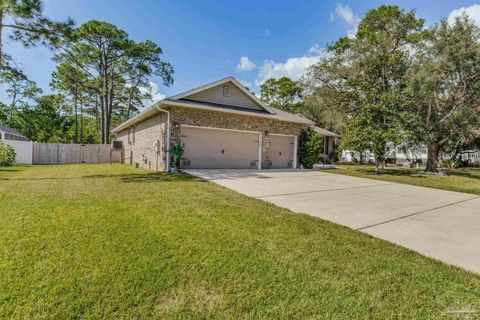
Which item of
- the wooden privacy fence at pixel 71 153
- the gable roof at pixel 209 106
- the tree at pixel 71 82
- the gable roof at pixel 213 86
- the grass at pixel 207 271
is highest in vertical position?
the tree at pixel 71 82

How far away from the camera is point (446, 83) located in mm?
14703

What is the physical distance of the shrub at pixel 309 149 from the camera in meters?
15.2

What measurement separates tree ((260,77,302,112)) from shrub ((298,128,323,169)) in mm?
17061

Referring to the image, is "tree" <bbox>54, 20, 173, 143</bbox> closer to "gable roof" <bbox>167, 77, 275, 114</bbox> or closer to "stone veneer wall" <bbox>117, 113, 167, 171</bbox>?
"stone veneer wall" <bbox>117, 113, 167, 171</bbox>

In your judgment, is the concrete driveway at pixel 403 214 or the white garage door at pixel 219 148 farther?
the white garage door at pixel 219 148

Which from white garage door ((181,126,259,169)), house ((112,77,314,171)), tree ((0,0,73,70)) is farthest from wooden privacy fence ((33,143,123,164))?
→ white garage door ((181,126,259,169))

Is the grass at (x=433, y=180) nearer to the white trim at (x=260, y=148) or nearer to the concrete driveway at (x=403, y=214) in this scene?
the concrete driveway at (x=403, y=214)

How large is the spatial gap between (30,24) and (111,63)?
16.4 metres

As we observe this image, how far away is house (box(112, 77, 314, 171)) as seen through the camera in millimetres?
11172

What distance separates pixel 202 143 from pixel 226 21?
25.0 feet

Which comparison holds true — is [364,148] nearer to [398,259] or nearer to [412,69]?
[412,69]

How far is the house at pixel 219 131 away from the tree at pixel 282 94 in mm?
17502

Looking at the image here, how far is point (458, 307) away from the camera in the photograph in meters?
2.16

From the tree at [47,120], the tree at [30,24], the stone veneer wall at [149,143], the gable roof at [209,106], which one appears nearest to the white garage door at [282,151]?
the gable roof at [209,106]
